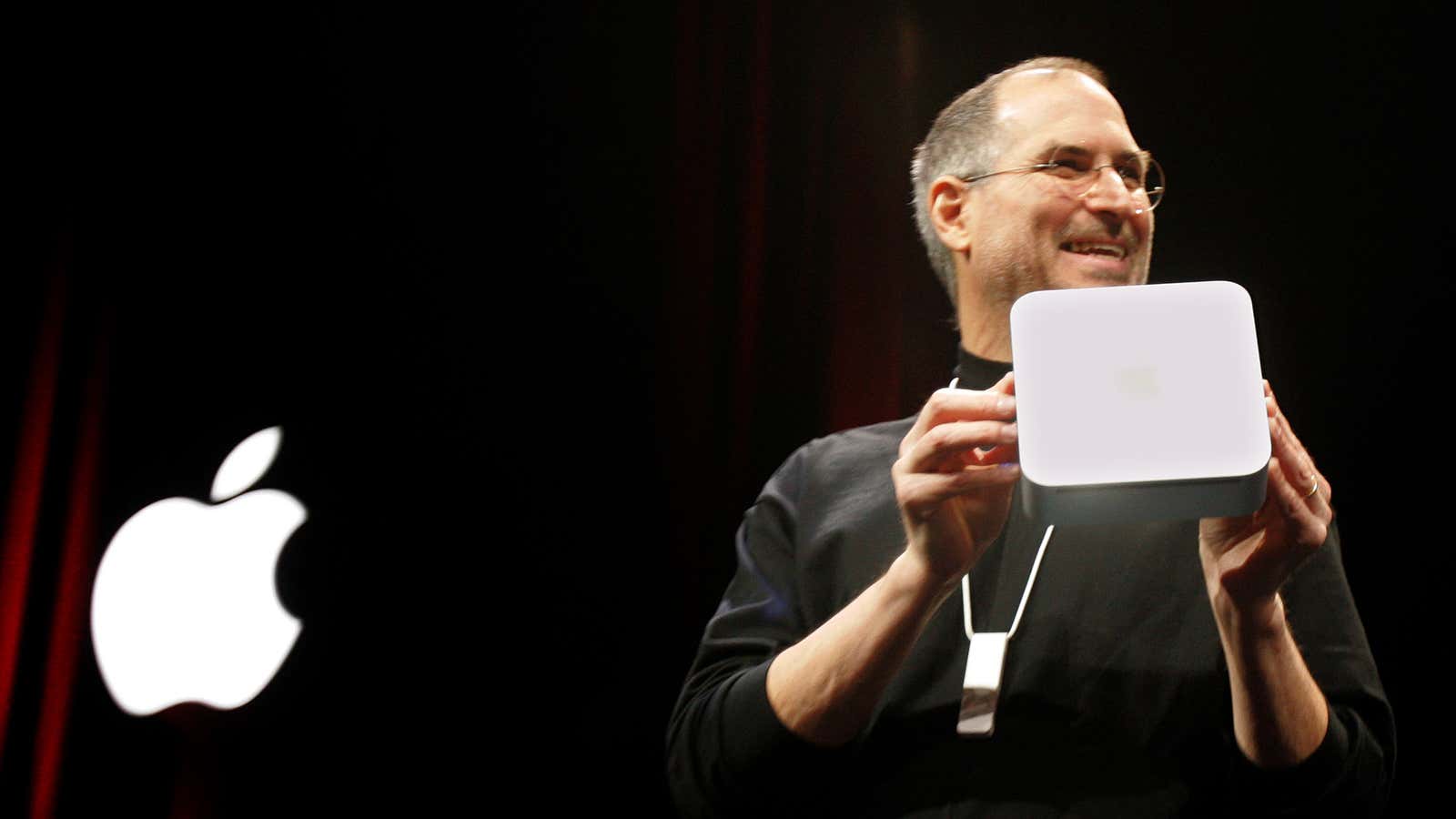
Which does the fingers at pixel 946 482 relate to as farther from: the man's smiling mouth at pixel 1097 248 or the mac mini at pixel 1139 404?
the man's smiling mouth at pixel 1097 248

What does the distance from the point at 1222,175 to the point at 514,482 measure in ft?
3.23

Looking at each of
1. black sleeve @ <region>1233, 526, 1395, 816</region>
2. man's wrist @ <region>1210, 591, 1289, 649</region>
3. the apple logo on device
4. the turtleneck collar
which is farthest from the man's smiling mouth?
the apple logo on device

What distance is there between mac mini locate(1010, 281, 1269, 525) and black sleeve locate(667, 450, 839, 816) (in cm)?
34

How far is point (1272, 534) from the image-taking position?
760mm

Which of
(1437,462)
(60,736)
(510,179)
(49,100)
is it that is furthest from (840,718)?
(49,100)

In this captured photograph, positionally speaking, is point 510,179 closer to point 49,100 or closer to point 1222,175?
point 49,100

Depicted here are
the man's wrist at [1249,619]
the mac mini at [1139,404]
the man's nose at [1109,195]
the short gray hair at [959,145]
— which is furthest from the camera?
the short gray hair at [959,145]

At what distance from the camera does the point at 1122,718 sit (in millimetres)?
895

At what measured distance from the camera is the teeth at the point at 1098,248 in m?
1.14

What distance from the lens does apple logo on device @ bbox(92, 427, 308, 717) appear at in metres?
1.52

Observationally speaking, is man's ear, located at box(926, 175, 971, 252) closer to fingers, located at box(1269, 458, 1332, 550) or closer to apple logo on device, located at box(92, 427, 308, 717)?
fingers, located at box(1269, 458, 1332, 550)

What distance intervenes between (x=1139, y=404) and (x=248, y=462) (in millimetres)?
1310

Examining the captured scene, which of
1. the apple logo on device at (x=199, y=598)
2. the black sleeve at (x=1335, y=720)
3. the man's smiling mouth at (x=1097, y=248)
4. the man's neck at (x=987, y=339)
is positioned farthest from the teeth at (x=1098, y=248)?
the apple logo on device at (x=199, y=598)

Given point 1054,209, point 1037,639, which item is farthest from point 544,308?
point 1037,639
